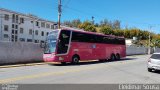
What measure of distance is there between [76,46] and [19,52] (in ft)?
18.9

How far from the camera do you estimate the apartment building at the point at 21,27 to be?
6737 cm

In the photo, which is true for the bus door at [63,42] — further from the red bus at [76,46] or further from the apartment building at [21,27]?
the apartment building at [21,27]

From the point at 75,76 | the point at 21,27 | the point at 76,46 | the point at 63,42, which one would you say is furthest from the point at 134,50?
the point at 75,76

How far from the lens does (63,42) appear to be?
2238 centimetres

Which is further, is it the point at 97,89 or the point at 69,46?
the point at 69,46

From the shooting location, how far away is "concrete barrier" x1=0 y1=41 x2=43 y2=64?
22766 millimetres

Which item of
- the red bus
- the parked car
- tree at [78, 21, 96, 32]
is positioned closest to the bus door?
the red bus

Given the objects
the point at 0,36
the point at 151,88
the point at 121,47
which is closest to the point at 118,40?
the point at 121,47

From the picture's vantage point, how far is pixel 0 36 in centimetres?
6512

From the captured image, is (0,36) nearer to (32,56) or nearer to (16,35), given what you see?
(16,35)

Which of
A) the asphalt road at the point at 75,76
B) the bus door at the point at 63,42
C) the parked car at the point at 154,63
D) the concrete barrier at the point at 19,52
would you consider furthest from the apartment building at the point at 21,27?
the parked car at the point at 154,63

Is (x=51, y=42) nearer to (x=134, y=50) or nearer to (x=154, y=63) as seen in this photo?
(x=154, y=63)

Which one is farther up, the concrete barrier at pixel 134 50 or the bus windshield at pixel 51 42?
the bus windshield at pixel 51 42

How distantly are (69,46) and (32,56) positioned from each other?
17.2 ft
